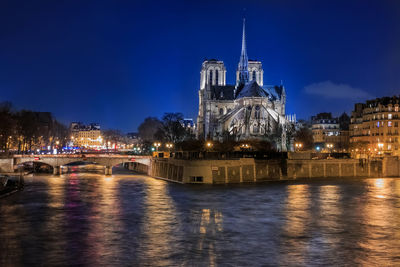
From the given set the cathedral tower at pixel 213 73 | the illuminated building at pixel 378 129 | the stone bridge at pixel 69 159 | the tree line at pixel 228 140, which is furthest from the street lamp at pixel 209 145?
the cathedral tower at pixel 213 73

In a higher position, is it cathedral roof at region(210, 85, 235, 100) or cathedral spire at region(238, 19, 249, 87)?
cathedral spire at region(238, 19, 249, 87)

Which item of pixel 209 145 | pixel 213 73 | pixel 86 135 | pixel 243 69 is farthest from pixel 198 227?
pixel 86 135

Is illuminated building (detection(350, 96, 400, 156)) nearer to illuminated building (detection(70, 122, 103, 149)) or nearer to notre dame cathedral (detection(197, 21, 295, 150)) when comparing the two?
notre dame cathedral (detection(197, 21, 295, 150))

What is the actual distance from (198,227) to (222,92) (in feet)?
254

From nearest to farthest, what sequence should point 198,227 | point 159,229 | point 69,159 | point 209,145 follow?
1. point 159,229
2. point 198,227
3. point 69,159
4. point 209,145

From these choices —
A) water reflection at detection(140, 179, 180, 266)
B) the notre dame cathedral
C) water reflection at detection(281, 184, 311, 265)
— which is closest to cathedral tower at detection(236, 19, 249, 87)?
the notre dame cathedral

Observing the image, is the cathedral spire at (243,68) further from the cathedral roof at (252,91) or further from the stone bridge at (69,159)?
the stone bridge at (69,159)

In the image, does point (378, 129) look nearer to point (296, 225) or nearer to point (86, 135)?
point (296, 225)

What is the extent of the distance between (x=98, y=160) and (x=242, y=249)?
47280 millimetres

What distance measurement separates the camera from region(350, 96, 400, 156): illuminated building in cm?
8200

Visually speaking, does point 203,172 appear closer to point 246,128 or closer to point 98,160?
point 98,160

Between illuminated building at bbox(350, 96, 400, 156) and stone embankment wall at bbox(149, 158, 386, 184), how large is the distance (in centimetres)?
1177

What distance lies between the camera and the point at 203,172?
53688 mm

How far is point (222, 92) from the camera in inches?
4144
